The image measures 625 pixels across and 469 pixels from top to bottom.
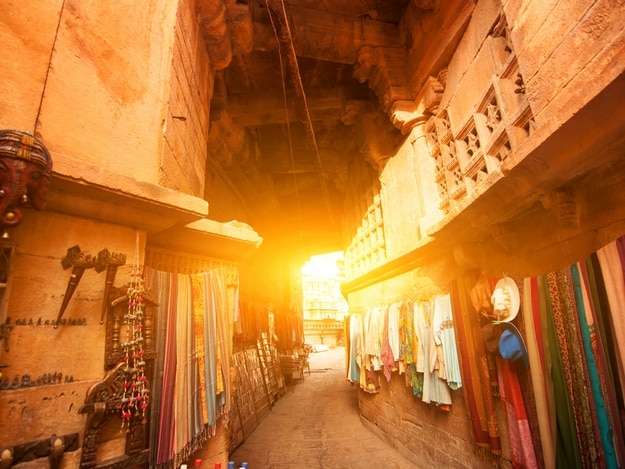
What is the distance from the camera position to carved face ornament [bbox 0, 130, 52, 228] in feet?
4.61

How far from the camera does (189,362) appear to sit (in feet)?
8.55

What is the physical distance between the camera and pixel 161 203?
2.01 meters

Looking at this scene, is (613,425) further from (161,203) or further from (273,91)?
(273,91)

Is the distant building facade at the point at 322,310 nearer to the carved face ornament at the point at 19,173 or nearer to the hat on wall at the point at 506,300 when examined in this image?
the hat on wall at the point at 506,300

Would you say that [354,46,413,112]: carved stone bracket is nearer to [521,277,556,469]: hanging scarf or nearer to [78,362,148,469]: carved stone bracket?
[521,277,556,469]: hanging scarf

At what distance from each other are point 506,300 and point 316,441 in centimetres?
441

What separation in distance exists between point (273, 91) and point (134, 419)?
18.3ft

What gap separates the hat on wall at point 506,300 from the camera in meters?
2.71

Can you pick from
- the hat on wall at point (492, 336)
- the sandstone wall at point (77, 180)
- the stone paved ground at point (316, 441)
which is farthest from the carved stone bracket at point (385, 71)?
the stone paved ground at point (316, 441)

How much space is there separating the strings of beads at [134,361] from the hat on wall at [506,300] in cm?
297

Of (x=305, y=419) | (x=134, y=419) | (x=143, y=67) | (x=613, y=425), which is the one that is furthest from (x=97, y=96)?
(x=305, y=419)

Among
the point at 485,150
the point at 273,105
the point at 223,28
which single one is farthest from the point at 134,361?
the point at 273,105

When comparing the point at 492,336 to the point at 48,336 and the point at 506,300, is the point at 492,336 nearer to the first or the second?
the point at 506,300

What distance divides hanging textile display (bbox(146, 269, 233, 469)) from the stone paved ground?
8.40 ft
